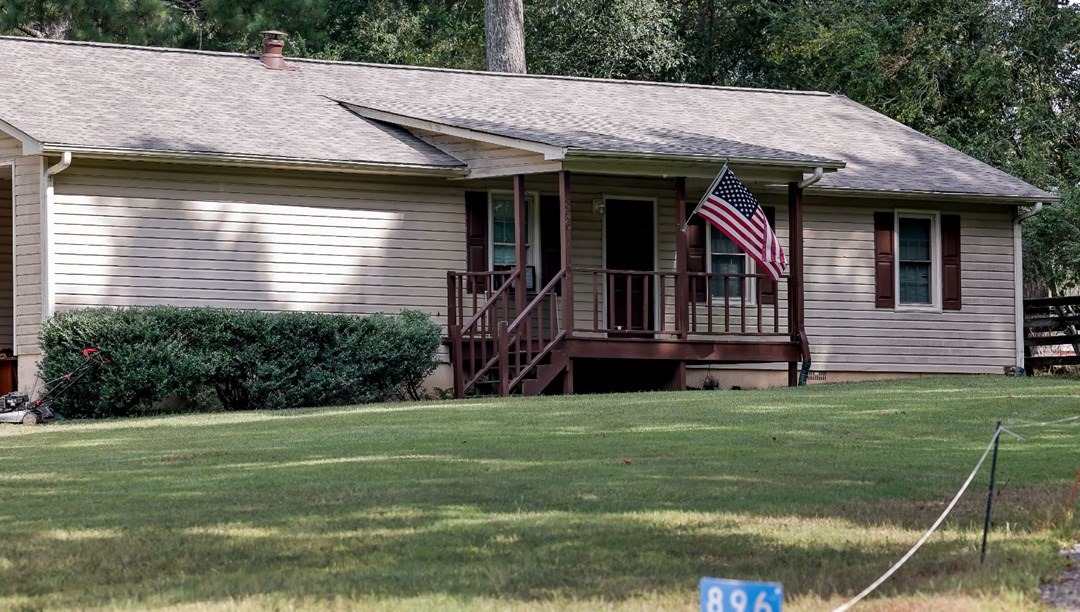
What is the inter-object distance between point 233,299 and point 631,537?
12692 mm

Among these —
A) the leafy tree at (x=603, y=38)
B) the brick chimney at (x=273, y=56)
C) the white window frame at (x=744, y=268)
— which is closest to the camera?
the white window frame at (x=744, y=268)

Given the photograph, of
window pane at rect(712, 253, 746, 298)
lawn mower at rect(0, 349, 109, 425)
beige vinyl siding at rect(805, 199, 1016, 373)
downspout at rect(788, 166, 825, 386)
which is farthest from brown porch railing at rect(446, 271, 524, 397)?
beige vinyl siding at rect(805, 199, 1016, 373)

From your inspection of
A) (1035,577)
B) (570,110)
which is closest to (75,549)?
(1035,577)

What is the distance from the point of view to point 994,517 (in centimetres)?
829

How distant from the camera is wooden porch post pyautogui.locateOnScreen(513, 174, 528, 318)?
1967 centimetres

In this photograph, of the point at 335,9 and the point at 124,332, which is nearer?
Result: the point at 124,332

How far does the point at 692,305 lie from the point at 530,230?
240 cm

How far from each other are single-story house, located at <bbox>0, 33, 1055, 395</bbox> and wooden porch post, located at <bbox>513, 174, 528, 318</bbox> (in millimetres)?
37

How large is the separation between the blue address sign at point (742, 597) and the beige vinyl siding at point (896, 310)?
18379mm

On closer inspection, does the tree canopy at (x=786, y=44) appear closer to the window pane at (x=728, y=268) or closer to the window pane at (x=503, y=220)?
the window pane at (x=728, y=268)

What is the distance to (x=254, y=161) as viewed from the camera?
19406mm

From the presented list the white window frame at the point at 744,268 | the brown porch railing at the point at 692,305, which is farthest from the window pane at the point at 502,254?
the white window frame at the point at 744,268

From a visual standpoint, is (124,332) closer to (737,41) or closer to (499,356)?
(499,356)

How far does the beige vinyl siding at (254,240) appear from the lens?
18.9 m
